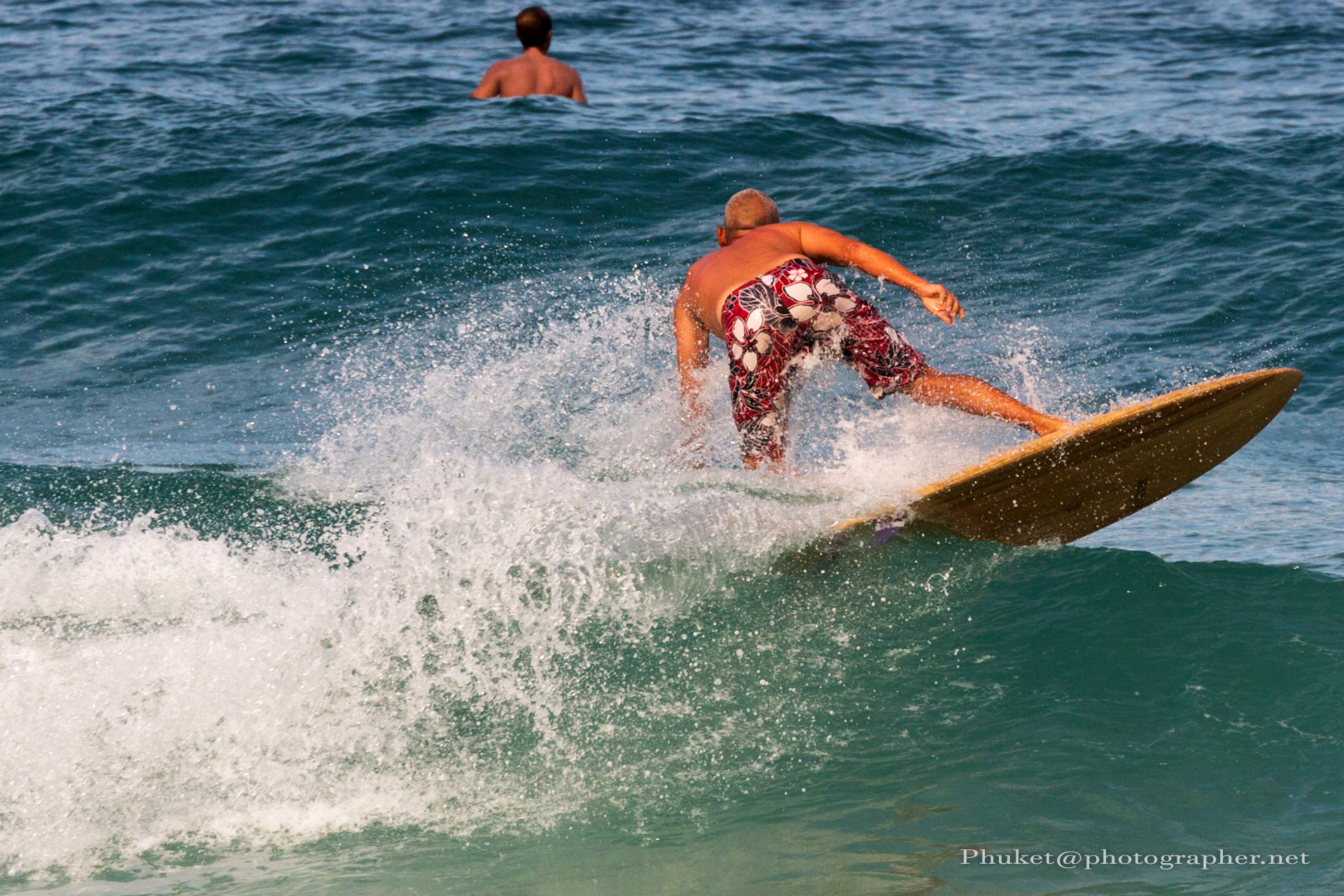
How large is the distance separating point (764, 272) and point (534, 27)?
26.8 feet

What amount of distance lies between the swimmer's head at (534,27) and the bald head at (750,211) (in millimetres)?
7334

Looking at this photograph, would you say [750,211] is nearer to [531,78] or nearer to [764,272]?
[764,272]

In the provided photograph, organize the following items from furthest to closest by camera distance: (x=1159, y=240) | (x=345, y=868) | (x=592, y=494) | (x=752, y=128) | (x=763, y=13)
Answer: (x=763, y=13) < (x=752, y=128) < (x=1159, y=240) < (x=592, y=494) < (x=345, y=868)

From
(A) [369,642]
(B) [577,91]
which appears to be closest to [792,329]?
(A) [369,642]

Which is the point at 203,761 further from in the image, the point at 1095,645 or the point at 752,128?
the point at 752,128

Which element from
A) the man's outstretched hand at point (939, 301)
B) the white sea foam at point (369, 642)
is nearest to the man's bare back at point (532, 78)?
the white sea foam at point (369, 642)

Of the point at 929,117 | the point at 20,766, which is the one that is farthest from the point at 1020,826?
the point at 929,117

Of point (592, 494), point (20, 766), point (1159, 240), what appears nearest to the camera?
point (20, 766)

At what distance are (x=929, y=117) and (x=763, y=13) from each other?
6408mm

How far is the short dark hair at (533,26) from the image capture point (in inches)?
483

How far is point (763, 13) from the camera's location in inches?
783

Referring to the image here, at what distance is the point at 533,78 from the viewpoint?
45.1 feet

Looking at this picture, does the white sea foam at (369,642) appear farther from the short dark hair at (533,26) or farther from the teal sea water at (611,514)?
the short dark hair at (533,26)

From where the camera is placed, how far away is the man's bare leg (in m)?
5.01
